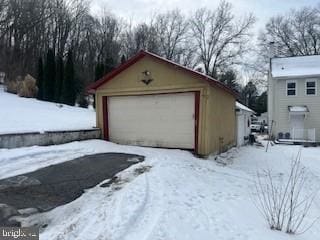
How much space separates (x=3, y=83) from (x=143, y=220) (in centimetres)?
2767

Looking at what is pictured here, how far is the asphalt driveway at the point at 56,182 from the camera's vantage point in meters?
5.67

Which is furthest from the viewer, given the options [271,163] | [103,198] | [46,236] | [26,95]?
[26,95]

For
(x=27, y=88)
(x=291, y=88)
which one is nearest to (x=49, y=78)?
(x=27, y=88)

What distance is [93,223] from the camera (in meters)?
4.56

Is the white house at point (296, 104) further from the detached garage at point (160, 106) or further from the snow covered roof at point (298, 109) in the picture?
the detached garage at point (160, 106)

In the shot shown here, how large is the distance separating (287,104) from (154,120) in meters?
15.6

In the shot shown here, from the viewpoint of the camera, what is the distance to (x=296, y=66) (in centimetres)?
2709

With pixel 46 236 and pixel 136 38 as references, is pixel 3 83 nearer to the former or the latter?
pixel 136 38

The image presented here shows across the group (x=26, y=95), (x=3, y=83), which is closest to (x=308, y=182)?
(x=26, y=95)

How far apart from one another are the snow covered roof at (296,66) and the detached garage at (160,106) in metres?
13.0

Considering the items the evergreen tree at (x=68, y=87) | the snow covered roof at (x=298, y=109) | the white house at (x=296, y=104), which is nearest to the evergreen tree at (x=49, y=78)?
the evergreen tree at (x=68, y=87)

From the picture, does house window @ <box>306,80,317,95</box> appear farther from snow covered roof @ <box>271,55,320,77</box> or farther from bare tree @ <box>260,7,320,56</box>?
bare tree @ <box>260,7,320,56</box>

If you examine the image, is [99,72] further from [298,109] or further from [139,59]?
[139,59]

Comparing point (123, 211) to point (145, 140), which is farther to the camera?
point (145, 140)
